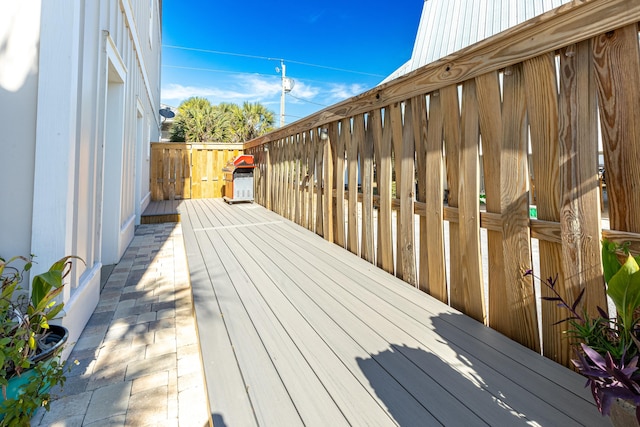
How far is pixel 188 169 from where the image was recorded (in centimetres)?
779

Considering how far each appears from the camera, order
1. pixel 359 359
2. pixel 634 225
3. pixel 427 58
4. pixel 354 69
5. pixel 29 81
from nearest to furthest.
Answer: pixel 634 225, pixel 359 359, pixel 29 81, pixel 427 58, pixel 354 69

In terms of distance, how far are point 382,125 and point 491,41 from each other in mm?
951

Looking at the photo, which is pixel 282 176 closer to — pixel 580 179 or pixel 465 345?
pixel 465 345

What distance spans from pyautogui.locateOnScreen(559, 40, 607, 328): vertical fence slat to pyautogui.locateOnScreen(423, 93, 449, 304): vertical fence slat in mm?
626

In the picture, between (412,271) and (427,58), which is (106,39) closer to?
(412,271)

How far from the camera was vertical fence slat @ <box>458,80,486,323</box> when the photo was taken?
151 centimetres

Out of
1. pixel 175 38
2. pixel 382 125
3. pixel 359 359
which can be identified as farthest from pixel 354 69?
pixel 359 359

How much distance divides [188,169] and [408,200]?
7083 millimetres

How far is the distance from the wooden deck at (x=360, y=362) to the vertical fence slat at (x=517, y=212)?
0.38 ft

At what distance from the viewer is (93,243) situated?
7.49 feet

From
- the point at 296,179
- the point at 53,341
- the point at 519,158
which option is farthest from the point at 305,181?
the point at 53,341

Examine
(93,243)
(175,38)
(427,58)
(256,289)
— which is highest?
(175,38)

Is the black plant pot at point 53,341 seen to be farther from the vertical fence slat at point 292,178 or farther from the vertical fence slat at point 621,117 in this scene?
the vertical fence slat at point 292,178

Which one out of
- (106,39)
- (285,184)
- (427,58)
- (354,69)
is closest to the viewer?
(106,39)
